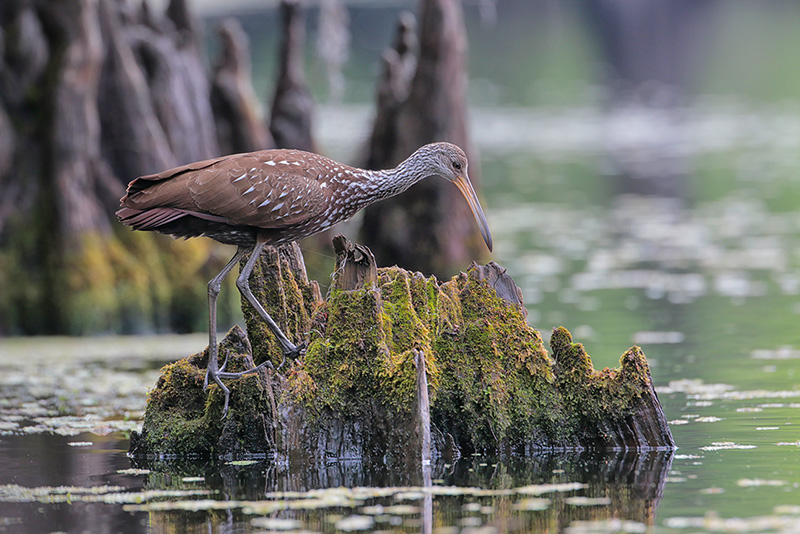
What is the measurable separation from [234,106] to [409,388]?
12.0m

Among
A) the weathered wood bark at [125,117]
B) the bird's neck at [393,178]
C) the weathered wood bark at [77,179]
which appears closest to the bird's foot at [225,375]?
the bird's neck at [393,178]

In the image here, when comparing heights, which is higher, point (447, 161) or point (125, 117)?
point (125, 117)

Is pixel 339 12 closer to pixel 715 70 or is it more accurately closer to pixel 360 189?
pixel 360 189

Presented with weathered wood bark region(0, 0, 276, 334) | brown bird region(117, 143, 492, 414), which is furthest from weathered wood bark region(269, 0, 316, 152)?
brown bird region(117, 143, 492, 414)

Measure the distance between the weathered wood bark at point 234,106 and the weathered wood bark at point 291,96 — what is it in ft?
0.95

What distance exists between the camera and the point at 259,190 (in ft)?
34.4

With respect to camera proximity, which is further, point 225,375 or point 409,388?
point 225,375

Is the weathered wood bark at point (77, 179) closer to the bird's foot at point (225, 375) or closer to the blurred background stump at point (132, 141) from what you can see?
the blurred background stump at point (132, 141)

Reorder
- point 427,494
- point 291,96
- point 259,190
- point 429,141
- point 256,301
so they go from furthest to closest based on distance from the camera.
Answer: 1. point 291,96
2. point 429,141
3. point 256,301
4. point 259,190
5. point 427,494

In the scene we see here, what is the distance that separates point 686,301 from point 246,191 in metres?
10.7

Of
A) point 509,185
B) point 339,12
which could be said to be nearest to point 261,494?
point 339,12

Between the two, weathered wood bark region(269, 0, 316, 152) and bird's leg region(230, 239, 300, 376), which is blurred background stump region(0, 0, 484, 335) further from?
bird's leg region(230, 239, 300, 376)

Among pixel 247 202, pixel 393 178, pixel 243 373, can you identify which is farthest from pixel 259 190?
pixel 243 373

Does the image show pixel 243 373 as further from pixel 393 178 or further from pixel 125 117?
pixel 125 117
